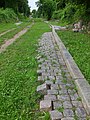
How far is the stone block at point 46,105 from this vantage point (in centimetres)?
371

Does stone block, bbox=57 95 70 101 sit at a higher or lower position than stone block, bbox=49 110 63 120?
lower

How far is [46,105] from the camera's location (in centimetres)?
380

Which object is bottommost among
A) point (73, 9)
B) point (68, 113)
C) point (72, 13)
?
point (72, 13)

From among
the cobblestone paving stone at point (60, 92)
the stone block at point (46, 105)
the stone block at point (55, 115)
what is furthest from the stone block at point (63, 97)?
the stone block at point (55, 115)

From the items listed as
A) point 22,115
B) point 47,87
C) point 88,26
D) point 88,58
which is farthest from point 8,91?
point 88,26

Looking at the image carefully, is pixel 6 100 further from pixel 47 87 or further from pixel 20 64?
pixel 20 64

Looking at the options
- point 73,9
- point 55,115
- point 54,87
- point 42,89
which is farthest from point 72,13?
point 55,115

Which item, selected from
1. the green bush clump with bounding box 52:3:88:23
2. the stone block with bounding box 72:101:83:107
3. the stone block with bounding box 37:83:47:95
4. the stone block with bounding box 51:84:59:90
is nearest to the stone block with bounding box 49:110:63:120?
the stone block with bounding box 72:101:83:107

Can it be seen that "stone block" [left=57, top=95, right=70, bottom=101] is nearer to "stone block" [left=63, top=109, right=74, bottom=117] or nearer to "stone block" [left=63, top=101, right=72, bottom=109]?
"stone block" [left=63, top=101, right=72, bottom=109]

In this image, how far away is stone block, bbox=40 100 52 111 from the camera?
3.71 metres

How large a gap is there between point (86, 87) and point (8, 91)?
149cm

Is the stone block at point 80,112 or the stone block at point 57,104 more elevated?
the stone block at point 57,104

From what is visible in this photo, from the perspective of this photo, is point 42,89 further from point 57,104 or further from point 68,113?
point 68,113

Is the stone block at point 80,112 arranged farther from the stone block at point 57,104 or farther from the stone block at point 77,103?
the stone block at point 57,104
